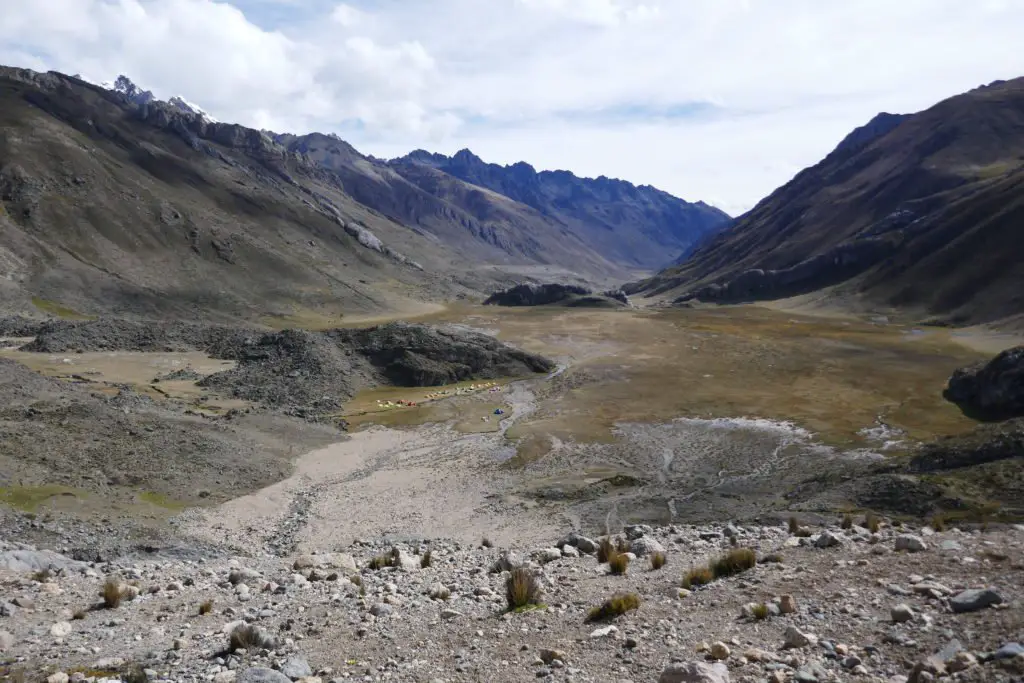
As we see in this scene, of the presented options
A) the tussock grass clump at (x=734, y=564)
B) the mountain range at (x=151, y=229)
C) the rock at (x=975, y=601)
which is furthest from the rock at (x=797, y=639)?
the mountain range at (x=151, y=229)

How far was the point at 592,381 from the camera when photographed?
6372 cm

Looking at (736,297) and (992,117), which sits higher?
(992,117)

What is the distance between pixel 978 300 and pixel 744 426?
276ft

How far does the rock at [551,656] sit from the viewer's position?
424 inches

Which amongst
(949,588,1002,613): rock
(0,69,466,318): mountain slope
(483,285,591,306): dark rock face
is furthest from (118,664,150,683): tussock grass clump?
(483,285,591,306): dark rock face

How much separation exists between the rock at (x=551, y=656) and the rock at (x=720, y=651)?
87.9 inches

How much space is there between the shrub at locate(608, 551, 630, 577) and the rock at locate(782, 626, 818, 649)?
19.4 ft

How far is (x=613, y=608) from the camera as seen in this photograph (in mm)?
12641

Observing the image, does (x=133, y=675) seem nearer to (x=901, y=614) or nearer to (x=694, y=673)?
(x=694, y=673)

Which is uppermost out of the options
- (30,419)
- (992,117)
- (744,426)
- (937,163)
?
(992,117)

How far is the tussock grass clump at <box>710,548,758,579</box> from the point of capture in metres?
14.7

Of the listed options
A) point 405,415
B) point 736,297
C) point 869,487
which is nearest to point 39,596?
point 869,487

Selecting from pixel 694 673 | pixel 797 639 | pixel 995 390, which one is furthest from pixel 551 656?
pixel 995 390

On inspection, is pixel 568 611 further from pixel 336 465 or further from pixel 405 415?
pixel 405 415
